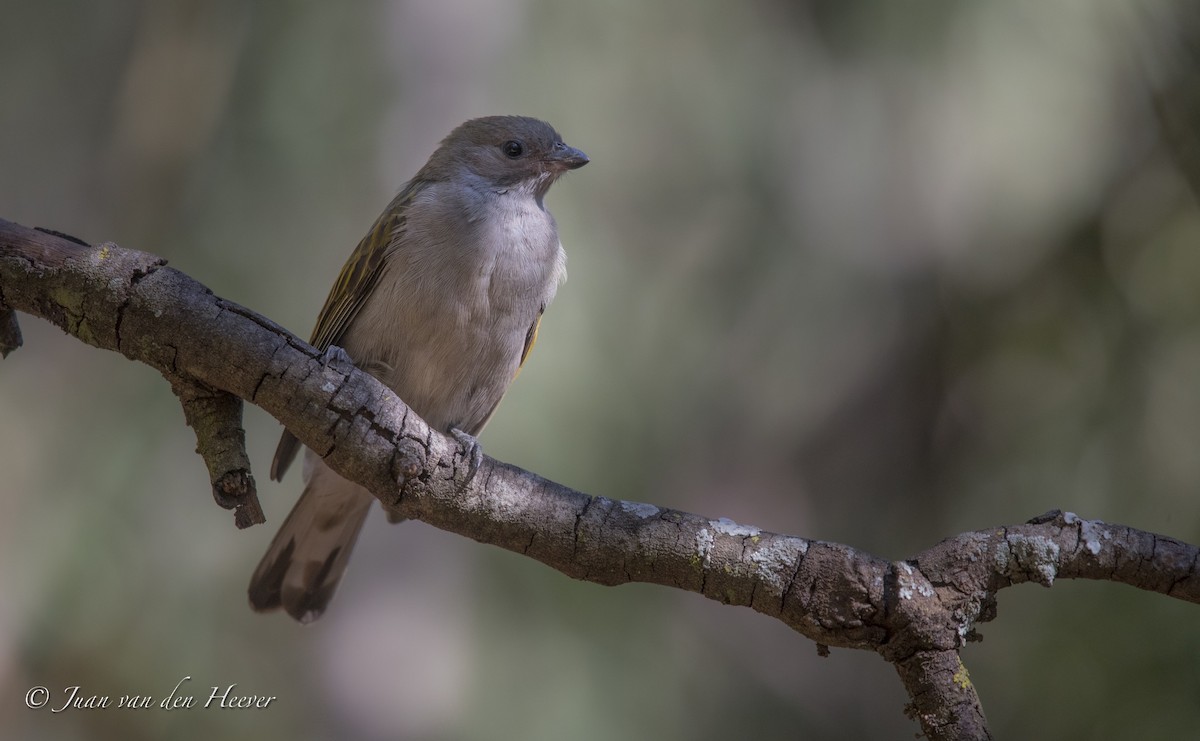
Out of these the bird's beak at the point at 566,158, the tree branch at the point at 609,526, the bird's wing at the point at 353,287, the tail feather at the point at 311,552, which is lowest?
the tail feather at the point at 311,552

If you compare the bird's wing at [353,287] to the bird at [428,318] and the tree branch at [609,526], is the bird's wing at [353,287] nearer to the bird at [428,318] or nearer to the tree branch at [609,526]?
the bird at [428,318]

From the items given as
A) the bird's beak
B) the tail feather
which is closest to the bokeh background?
the tail feather

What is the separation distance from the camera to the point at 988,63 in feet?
17.0

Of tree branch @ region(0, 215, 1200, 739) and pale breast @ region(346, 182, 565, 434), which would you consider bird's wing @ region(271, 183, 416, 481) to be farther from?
tree branch @ region(0, 215, 1200, 739)

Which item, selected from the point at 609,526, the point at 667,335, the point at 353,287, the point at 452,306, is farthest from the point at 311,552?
the point at 667,335

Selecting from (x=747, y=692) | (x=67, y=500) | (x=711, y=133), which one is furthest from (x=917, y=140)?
(x=67, y=500)

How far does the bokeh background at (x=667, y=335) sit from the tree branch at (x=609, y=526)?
176 cm

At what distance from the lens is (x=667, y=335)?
5.96 metres

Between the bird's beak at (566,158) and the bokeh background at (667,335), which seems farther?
the bokeh background at (667,335)

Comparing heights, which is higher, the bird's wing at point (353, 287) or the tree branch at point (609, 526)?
the bird's wing at point (353, 287)

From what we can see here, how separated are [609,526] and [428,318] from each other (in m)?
1.34

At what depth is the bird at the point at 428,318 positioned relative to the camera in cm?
360

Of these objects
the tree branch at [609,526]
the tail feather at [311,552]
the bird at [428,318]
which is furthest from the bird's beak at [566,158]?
the tree branch at [609,526]

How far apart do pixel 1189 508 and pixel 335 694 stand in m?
3.91
